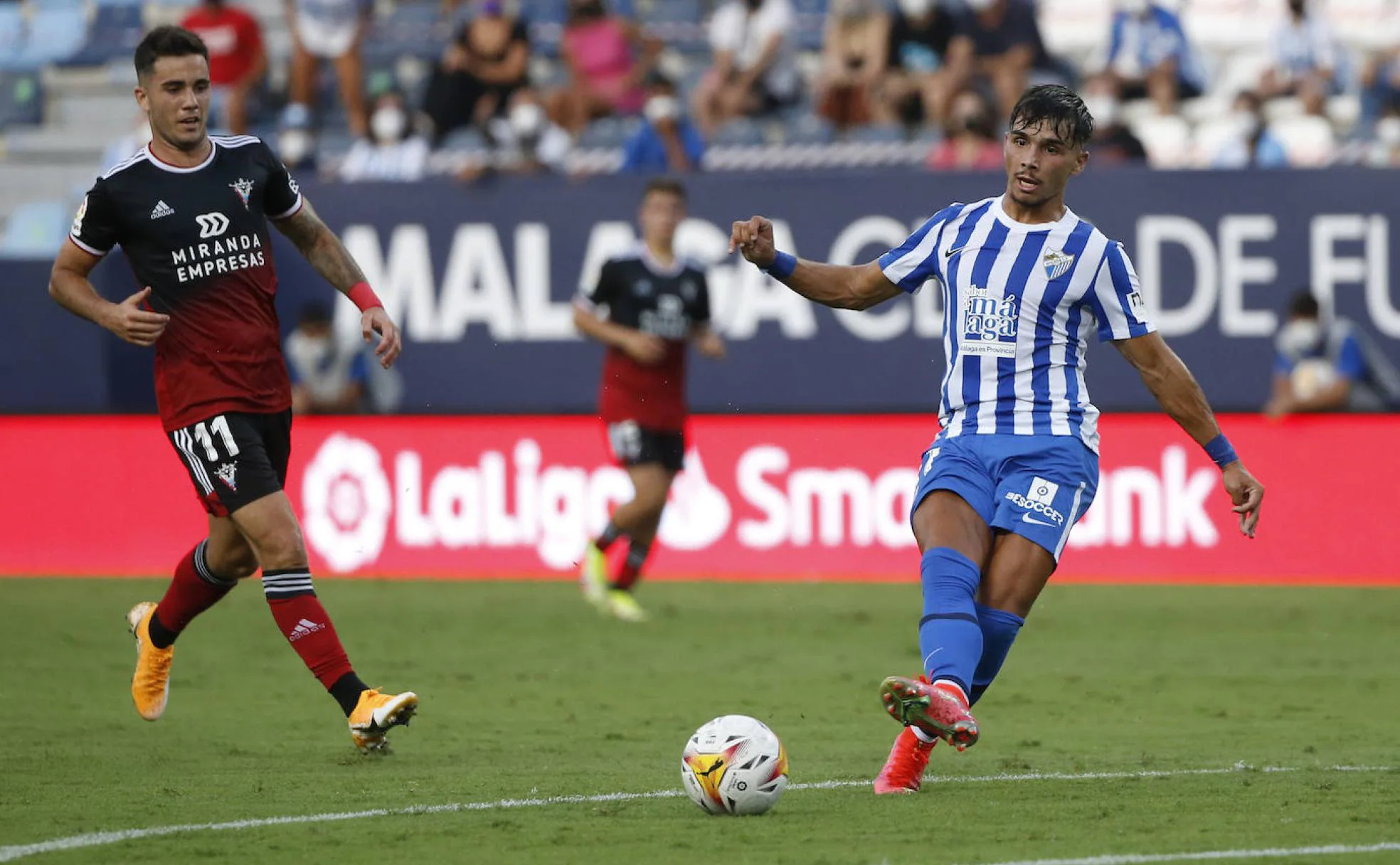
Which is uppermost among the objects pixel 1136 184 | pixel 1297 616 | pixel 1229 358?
pixel 1136 184

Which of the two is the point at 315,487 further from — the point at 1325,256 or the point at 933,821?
the point at 933,821

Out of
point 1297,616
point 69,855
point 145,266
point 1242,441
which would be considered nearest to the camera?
point 69,855

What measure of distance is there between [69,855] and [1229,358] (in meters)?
10.8

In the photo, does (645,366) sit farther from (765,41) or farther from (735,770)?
(735,770)

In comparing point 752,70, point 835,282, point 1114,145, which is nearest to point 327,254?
point 835,282

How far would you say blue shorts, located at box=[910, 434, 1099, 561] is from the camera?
6.45 meters

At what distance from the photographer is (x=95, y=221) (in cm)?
751

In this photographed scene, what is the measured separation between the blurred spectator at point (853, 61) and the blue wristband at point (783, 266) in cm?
992

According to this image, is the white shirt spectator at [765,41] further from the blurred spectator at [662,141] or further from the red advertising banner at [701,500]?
the red advertising banner at [701,500]

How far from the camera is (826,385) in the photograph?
15.5 m

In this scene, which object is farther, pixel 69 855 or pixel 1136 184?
pixel 1136 184

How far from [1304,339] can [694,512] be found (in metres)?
4.29

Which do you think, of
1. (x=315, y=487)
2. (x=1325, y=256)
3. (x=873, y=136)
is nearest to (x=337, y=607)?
(x=315, y=487)

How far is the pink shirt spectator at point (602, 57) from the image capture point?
17.4 metres
